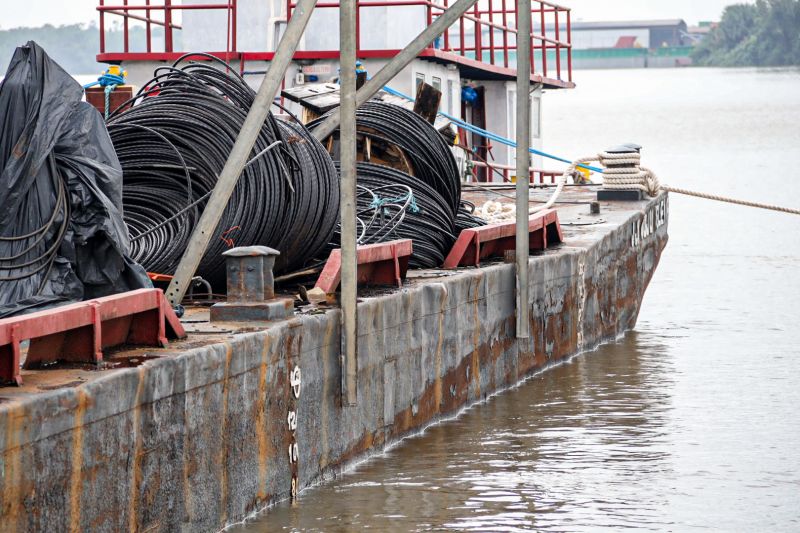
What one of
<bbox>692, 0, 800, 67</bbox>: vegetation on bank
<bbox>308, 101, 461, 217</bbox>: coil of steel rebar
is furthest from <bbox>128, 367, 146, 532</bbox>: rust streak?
<bbox>692, 0, 800, 67</bbox>: vegetation on bank

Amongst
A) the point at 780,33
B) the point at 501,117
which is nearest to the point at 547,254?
the point at 501,117

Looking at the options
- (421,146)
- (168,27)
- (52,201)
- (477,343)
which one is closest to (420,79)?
(168,27)

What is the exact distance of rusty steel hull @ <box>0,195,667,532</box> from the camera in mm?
5457

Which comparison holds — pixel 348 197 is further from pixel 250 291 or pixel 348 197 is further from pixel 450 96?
pixel 450 96

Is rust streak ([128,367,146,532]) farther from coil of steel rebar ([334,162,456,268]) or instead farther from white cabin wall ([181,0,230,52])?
white cabin wall ([181,0,230,52])

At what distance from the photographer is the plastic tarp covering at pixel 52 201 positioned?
729 centimetres

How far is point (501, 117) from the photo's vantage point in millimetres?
21609

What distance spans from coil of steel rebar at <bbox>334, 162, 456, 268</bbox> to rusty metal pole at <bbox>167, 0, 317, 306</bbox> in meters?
2.23

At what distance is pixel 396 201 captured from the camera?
36.2ft

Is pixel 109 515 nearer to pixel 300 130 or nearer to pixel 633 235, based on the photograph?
pixel 300 130

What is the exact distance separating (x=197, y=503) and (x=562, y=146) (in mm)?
50768

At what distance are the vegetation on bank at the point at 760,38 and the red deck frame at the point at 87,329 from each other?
122804mm

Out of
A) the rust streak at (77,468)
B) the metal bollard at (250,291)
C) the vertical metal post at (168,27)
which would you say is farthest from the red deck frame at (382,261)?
the vertical metal post at (168,27)

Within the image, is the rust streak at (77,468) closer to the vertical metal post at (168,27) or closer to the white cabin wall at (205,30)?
the vertical metal post at (168,27)
